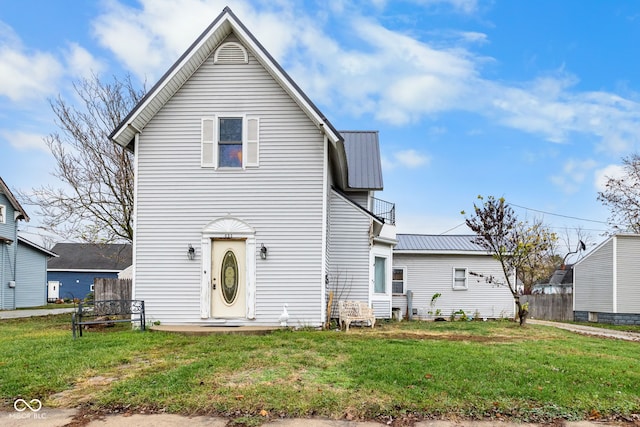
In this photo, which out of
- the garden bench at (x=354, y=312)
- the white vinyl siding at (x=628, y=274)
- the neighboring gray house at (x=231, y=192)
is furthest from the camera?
the white vinyl siding at (x=628, y=274)

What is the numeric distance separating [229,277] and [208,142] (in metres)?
3.26

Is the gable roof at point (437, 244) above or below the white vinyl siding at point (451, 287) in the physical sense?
above

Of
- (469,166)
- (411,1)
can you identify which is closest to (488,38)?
(411,1)

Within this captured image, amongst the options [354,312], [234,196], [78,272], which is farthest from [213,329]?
[78,272]

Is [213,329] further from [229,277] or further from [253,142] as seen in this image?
[253,142]

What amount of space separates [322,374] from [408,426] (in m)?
1.95

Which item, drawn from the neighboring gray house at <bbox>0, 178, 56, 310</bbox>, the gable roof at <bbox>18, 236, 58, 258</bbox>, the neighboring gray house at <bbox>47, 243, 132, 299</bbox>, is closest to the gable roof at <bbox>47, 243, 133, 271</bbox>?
the neighboring gray house at <bbox>47, 243, 132, 299</bbox>

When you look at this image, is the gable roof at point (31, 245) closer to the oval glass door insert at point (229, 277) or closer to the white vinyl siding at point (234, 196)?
the white vinyl siding at point (234, 196)

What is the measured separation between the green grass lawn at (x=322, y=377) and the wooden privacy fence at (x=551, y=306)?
19.5 metres

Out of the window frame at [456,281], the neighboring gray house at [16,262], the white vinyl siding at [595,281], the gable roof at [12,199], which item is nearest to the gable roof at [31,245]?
the neighboring gray house at [16,262]

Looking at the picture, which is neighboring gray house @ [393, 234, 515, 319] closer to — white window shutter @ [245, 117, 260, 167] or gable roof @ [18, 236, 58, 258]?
white window shutter @ [245, 117, 260, 167]

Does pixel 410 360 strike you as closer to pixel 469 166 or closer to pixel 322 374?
pixel 322 374

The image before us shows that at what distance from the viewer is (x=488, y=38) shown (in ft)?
51.9

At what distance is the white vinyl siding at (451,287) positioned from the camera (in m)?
21.5
